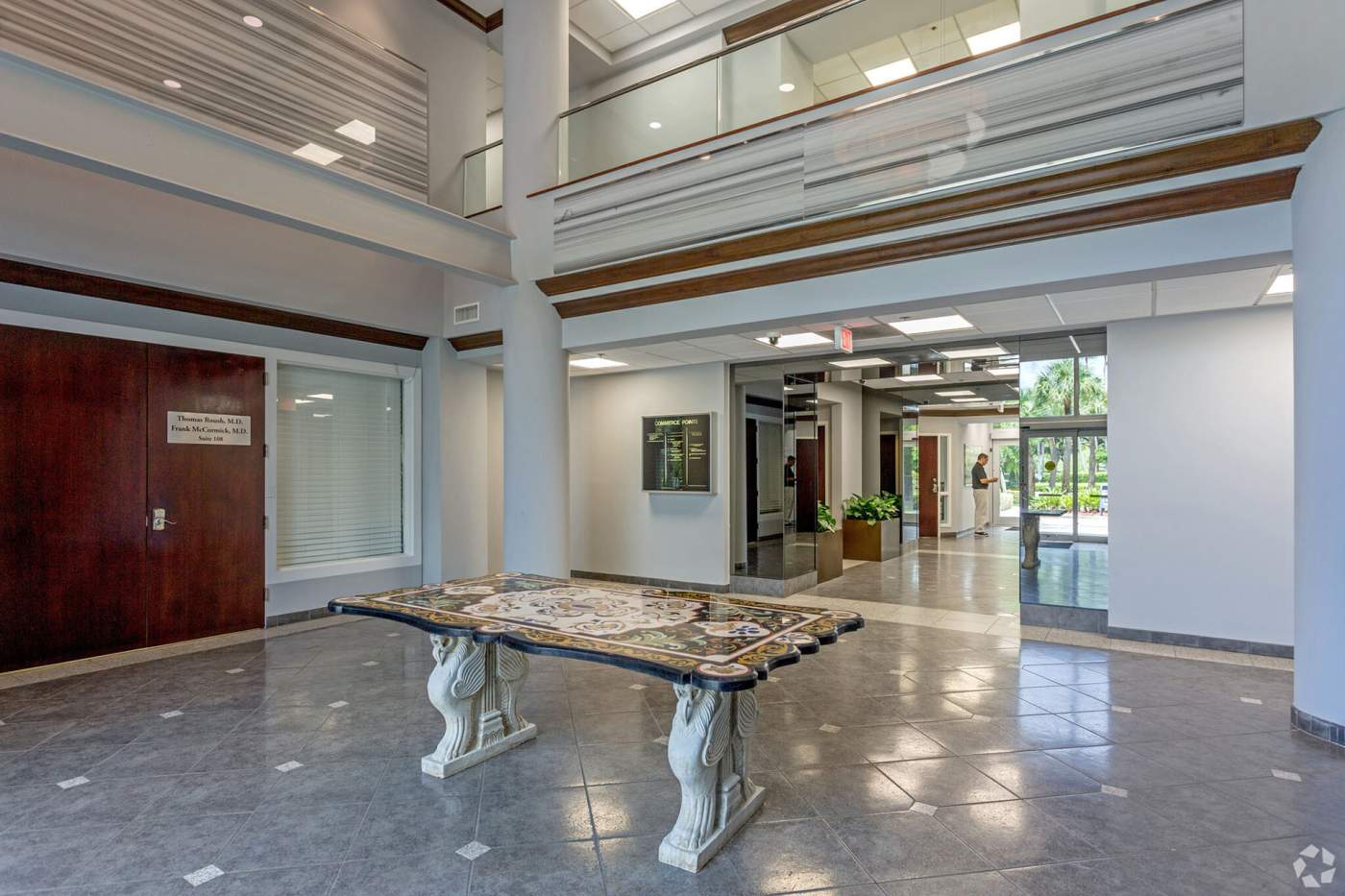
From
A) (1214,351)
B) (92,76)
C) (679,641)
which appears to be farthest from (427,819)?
(1214,351)

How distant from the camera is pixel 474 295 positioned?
7375 mm

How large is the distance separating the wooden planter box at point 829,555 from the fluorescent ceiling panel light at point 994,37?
5784 mm

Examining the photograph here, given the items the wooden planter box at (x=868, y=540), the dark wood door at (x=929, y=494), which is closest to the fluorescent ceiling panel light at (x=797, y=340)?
the wooden planter box at (x=868, y=540)

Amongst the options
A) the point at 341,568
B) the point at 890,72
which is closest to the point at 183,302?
the point at 341,568

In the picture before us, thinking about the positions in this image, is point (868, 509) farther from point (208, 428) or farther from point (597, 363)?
point (208, 428)

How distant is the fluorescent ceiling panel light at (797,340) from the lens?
6.59 metres

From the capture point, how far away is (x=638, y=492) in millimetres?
8539

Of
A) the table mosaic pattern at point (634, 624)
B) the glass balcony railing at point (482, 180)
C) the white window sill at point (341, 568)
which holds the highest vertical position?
the glass balcony railing at point (482, 180)

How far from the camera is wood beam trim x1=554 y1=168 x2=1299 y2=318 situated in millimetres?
3645

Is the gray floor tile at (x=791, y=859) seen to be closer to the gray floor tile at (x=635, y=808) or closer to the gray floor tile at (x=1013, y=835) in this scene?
the gray floor tile at (x=635, y=808)

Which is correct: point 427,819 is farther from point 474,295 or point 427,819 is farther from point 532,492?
point 474,295

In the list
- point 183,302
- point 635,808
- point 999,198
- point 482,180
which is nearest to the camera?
point 635,808

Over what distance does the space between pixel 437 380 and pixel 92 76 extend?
13.4 ft

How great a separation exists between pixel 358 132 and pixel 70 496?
11.9 ft
